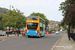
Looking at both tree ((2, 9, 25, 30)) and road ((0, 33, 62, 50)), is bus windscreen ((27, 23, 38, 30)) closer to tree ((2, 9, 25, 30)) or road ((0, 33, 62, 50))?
road ((0, 33, 62, 50))

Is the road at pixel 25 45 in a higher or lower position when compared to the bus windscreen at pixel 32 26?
lower

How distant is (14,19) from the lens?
44.6m

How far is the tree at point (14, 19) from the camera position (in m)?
44.4

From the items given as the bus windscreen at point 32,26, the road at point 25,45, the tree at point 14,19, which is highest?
the tree at point 14,19

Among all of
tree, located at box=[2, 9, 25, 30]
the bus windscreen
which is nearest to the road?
the bus windscreen

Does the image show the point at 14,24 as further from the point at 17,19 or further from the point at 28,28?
the point at 28,28

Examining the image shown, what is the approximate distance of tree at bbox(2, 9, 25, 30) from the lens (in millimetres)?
44359

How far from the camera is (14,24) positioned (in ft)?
141

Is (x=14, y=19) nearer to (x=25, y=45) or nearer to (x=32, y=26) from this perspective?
(x=32, y=26)

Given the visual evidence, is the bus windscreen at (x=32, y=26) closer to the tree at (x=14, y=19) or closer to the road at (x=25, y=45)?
the road at (x=25, y=45)

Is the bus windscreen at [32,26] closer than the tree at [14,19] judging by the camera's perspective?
Yes

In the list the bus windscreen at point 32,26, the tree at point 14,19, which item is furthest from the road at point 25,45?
the tree at point 14,19

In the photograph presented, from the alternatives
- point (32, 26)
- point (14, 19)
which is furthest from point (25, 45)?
point (14, 19)

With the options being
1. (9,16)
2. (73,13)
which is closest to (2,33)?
(9,16)
